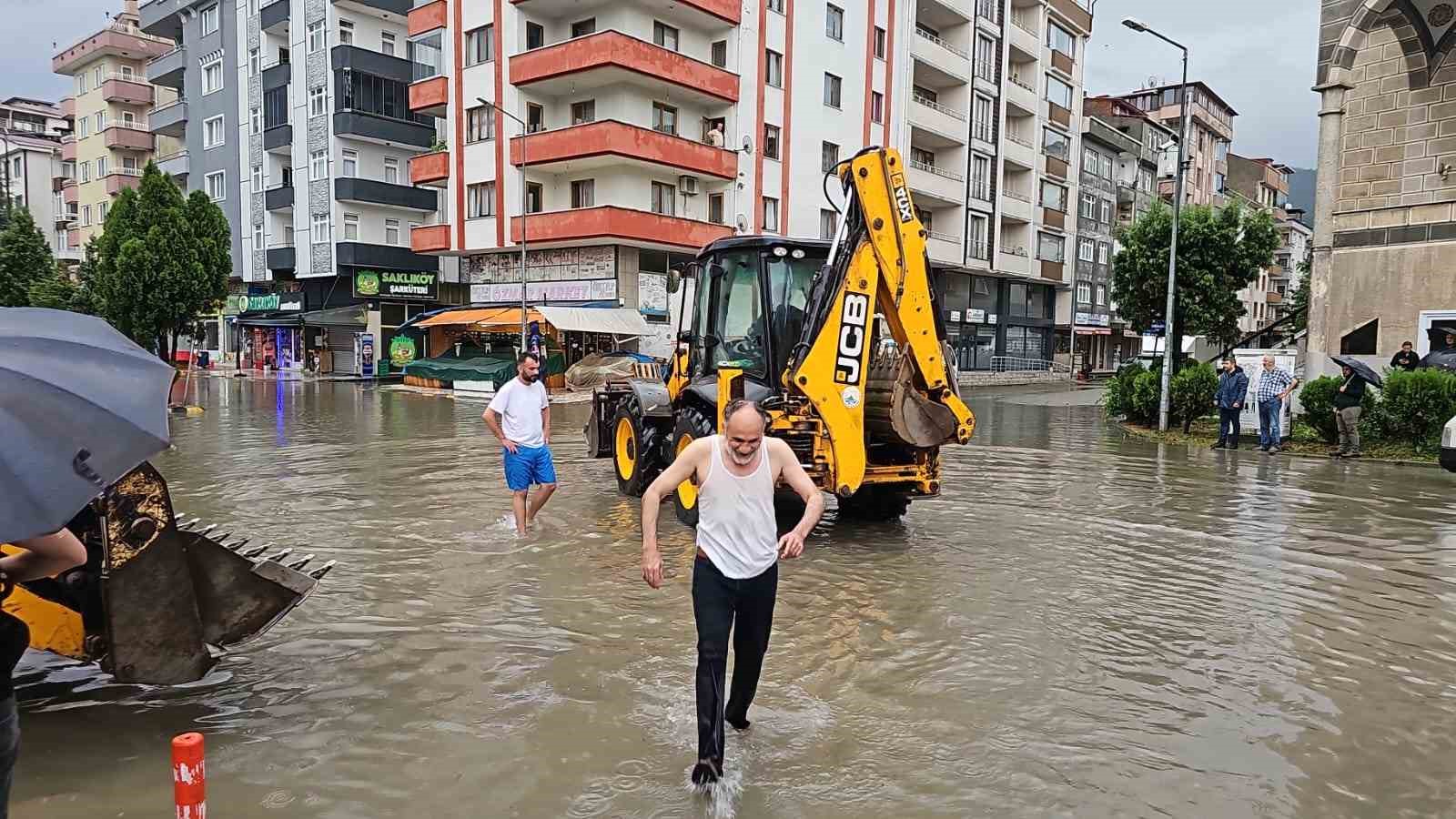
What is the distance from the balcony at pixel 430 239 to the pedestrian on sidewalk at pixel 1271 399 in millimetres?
29896

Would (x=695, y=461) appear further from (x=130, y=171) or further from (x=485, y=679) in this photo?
(x=130, y=171)

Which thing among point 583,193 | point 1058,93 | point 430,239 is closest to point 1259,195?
point 1058,93

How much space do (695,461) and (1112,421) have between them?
Result: 69.2 feet

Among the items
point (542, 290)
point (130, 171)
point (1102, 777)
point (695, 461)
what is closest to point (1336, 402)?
point (1102, 777)

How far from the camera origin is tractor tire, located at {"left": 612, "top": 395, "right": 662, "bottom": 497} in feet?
34.6

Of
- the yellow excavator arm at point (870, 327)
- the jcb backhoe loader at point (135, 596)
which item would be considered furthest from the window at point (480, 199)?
the jcb backhoe loader at point (135, 596)

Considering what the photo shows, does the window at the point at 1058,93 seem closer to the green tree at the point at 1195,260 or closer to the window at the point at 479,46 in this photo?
the green tree at the point at 1195,260

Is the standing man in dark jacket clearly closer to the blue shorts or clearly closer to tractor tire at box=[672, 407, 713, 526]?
tractor tire at box=[672, 407, 713, 526]

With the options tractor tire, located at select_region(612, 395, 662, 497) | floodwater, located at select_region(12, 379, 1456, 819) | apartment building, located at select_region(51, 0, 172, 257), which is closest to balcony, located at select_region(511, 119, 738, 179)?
tractor tire, located at select_region(612, 395, 662, 497)

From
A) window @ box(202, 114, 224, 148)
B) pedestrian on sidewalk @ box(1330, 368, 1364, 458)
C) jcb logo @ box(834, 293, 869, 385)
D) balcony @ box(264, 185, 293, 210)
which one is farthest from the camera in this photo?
window @ box(202, 114, 224, 148)

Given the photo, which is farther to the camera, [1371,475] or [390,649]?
[1371,475]

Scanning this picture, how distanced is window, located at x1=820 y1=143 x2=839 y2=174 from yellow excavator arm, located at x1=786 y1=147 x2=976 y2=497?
3171 centimetres

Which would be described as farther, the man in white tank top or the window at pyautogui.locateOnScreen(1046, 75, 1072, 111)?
the window at pyautogui.locateOnScreen(1046, 75, 1072, 111)

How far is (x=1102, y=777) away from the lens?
4098 millimetres
